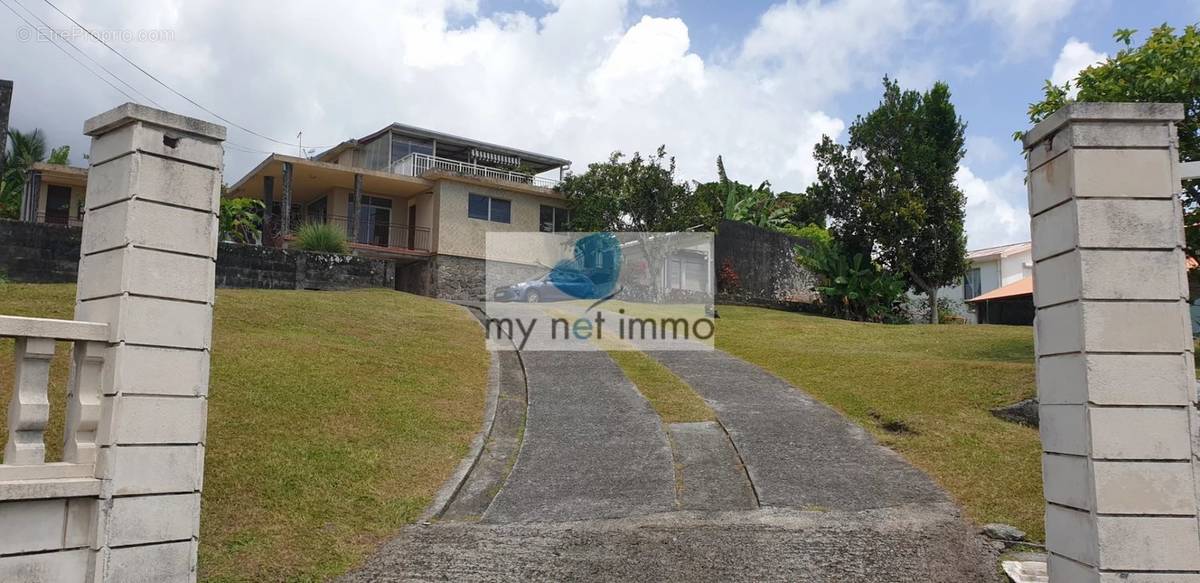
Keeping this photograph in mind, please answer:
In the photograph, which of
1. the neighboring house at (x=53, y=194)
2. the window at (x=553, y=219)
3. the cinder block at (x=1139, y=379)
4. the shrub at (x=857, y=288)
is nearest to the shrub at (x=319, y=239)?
the neighboring house at (x=53, y=194)

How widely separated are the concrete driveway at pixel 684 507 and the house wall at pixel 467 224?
16.5 metres

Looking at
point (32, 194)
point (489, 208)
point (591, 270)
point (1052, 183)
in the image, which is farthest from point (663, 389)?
point (32, 194)

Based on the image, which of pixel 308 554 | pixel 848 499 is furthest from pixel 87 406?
pixel 848 499

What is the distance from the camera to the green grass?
12.0 meters

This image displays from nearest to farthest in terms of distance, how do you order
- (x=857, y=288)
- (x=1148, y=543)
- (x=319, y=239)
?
(x=1148, y=543) → (x=319, y=239) → (x=857, y=288)

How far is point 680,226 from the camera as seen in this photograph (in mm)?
28469

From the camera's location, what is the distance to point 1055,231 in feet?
17.5

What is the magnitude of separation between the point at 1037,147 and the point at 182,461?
566 centimetres

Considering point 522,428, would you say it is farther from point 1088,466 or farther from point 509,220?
point 509,220

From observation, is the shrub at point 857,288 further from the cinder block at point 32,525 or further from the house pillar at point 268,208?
the cinder block at point 32,525

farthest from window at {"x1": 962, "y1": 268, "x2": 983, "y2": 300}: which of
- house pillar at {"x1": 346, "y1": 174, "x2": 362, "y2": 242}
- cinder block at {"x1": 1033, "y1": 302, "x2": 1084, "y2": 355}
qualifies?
cinder block at {"x1": 1033, "y1": 302, "x2": 1084, "y2": 355}

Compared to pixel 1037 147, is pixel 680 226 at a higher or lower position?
higher

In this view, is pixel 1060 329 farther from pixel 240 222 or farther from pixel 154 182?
pixel 240 222

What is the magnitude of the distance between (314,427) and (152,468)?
4794 mm
